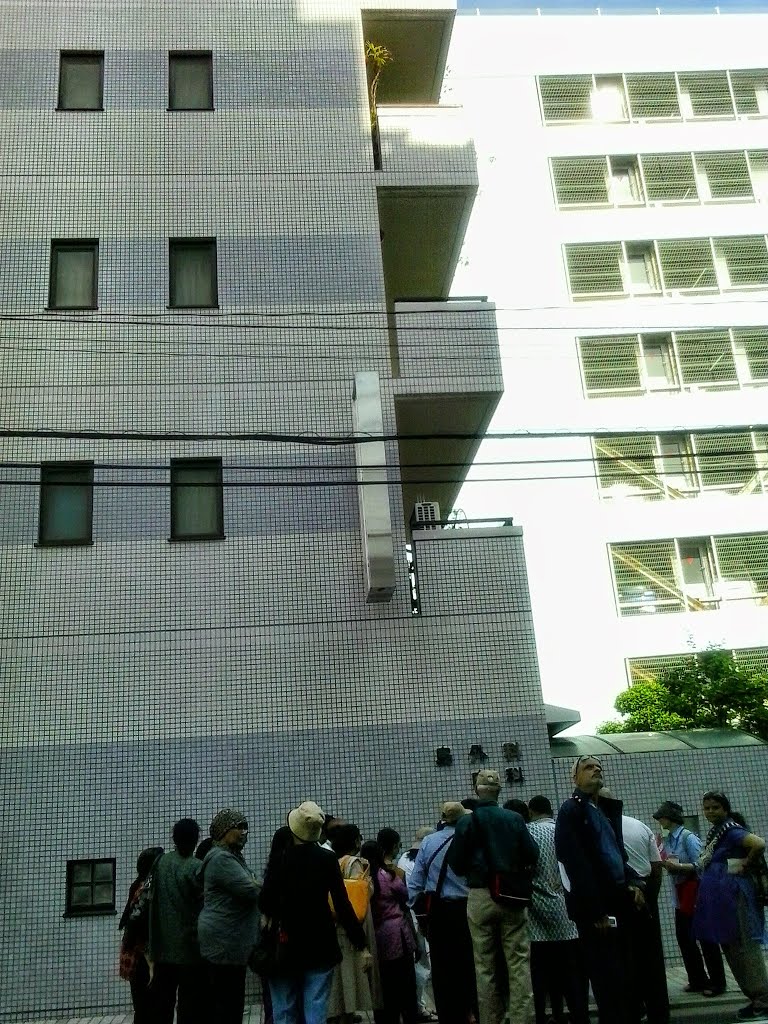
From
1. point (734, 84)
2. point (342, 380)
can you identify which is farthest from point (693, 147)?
point (342, 380)

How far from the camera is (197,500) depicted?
14.5 metres

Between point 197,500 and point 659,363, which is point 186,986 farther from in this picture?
point 659,363

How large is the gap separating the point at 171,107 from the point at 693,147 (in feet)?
71.7

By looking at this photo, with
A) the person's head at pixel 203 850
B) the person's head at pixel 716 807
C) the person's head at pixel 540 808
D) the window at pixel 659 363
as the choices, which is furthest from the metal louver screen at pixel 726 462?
the person's head at pixel 203 850

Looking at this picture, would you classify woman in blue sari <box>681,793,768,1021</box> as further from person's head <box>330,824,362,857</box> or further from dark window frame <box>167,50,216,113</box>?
dark window frame <box>167,50,216,113</box>

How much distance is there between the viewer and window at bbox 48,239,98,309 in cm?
1542

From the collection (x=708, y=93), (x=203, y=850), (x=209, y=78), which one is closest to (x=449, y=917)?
(x=203, y=850)

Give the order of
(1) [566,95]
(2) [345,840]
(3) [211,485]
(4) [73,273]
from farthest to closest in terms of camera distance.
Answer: (1) [566,95] < (4) [73,273] < (3) [211,485] < (2) [345,840]

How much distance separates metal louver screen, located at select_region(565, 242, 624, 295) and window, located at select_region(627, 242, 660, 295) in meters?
0.37

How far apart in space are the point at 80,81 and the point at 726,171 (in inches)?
914

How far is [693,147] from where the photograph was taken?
109ft

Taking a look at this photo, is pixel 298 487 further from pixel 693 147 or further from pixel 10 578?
pixel 693 147

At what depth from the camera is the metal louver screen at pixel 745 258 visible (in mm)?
32188

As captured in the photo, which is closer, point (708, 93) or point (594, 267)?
point (594, 267)
